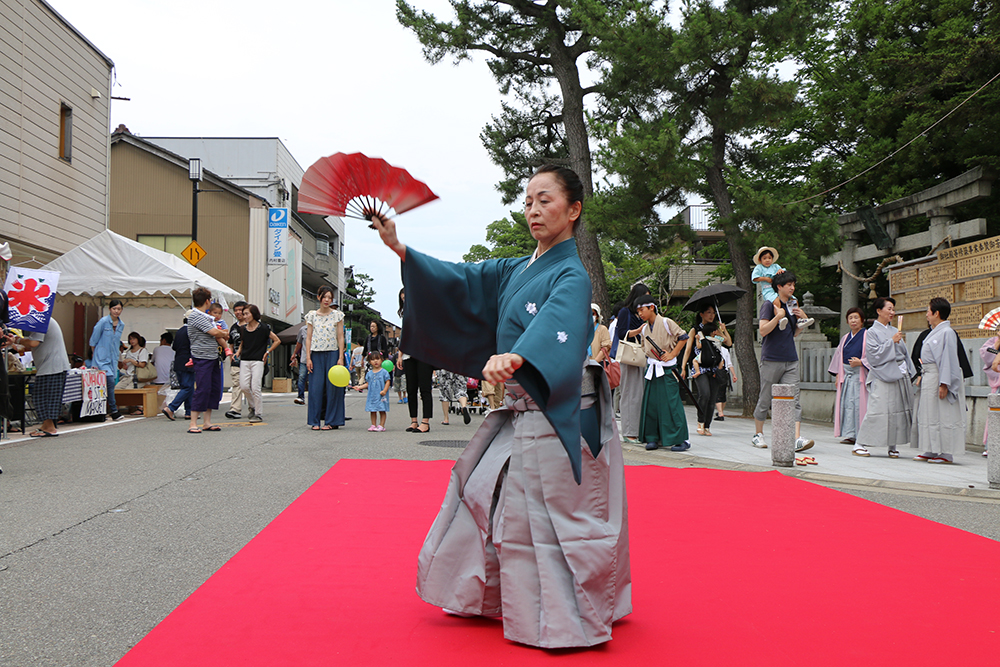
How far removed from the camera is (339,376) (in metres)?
8.73

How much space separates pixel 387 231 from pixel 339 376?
614cm

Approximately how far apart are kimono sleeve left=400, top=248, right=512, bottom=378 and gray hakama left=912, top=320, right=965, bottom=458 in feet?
20.9

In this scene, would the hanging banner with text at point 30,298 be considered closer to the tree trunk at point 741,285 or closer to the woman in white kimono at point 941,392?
the woman in white kimono at point 941,392

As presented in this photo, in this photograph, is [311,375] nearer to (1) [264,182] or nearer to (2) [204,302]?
(2) [204,302]

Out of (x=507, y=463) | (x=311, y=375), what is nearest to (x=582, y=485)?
(x=507, y=463)

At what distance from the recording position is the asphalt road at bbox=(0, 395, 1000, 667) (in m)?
2.69

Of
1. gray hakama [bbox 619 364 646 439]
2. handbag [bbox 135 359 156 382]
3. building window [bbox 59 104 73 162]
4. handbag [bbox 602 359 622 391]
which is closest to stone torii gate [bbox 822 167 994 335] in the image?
gray hakama [bbox 619 364 646 439]

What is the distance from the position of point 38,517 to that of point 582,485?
11.3 feet

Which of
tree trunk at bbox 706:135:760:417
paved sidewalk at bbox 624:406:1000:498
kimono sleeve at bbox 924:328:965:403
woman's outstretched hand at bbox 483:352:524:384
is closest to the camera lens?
woman's outstretched hand at bbox 483:352:524:384

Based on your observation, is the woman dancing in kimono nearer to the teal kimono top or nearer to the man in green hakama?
the teal kimono top

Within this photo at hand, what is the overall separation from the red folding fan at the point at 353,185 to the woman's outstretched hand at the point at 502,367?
908 mm

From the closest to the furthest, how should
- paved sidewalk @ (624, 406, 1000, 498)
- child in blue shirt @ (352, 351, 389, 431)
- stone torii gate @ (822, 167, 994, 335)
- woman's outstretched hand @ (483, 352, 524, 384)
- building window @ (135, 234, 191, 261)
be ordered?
woman's outstretched hand @ (483, 352, 524, 384), paved sidewalk @ (624, 406, 1000, 498), child in blue shirt @ (352, 351, 389, 431), stone torii gate @ (822, 167, 994, 335), building window @ (135, 234, 191, 261)

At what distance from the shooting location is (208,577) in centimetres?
325

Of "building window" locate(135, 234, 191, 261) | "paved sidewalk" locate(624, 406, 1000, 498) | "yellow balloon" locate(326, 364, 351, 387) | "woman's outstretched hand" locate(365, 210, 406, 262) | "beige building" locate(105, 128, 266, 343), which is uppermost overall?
"beige building" locate(105, 128, 266, 343)
